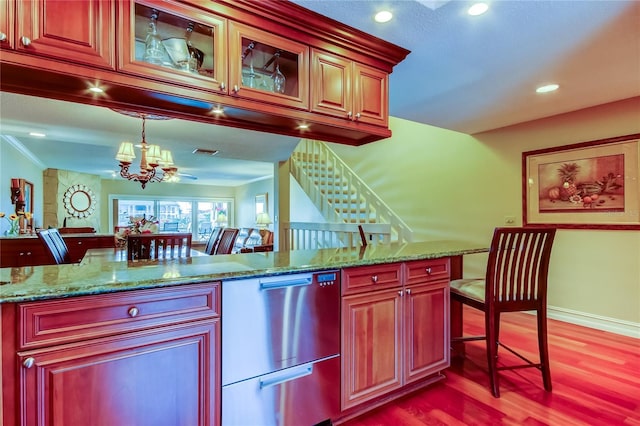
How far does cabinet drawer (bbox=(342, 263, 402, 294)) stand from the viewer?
173 cm

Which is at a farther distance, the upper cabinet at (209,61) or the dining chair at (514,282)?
the dining chair at (514,282)

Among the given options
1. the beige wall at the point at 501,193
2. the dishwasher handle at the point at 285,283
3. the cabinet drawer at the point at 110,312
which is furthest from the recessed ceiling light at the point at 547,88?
the cabinet drawer at the point at 110,312

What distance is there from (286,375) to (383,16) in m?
1.92

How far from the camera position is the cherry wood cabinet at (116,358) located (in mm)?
1053

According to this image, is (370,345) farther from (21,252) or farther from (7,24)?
(21,252)

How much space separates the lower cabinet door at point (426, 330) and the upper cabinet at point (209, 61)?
109 cm

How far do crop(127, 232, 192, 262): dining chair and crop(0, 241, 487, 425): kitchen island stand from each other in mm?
1004

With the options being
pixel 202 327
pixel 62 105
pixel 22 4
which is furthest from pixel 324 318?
pixel 62 105

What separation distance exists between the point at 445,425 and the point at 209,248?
2710mm

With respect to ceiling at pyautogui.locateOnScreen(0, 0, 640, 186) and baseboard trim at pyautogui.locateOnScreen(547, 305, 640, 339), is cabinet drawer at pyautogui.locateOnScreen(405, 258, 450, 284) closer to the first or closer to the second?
ceiling at pyautogui.locateOnScreen(0, 0, 640, 186)

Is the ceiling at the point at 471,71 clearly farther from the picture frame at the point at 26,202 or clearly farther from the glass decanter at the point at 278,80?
the picture frame at the point at 26,202

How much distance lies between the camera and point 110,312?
3.82 feet

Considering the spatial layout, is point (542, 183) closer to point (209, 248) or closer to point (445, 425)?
point (445, 425)

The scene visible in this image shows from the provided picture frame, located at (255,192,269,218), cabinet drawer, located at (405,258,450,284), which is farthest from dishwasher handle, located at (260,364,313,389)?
picture frame, located at (255,192,269,218)
